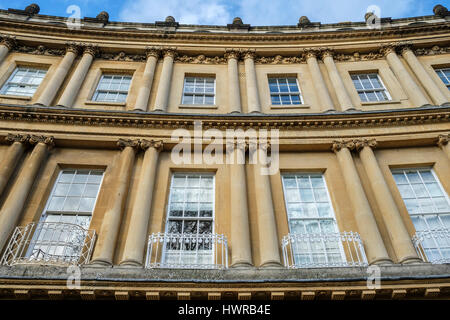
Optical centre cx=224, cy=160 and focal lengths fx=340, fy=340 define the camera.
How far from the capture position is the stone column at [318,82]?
471 inches

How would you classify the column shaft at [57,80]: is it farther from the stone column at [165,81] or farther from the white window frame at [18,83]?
the stone column at [165,81]

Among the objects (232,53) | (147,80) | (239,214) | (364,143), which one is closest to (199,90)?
(147,80)

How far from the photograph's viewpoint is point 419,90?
12.1 m

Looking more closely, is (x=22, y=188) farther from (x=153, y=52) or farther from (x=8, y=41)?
(x=8, y=41)

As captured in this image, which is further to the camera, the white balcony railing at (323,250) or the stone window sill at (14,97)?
the stone window sill at (14,97)

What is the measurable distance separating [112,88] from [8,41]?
5088 mm

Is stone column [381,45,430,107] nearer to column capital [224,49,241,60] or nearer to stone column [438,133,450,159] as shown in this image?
stone column [438,133,450,159]

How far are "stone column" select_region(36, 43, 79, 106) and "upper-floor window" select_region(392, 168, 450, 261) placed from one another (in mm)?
11628

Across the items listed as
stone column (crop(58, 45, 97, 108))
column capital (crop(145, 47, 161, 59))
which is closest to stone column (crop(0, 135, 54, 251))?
stone column (crop(58, 45, 97, 108))

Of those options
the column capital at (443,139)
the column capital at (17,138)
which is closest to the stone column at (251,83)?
the column capital at (443,139)

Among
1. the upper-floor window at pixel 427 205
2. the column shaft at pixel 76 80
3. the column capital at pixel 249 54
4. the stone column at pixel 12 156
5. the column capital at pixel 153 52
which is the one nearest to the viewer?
the upper-floor window at pixel 427 205

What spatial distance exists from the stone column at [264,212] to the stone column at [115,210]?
362cm

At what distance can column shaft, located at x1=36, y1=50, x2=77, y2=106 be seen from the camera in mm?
11592
